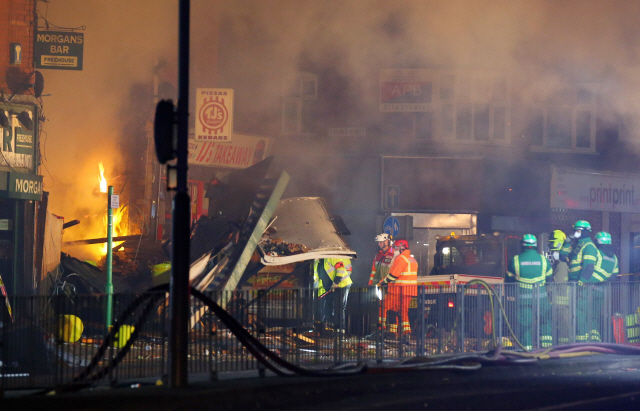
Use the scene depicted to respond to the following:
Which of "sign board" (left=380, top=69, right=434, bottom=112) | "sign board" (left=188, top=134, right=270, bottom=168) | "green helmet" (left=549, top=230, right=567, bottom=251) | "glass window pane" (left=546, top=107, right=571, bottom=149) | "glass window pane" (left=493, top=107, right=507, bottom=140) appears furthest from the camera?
"sign board" (left=188, top=134, right=270, bottom=168)

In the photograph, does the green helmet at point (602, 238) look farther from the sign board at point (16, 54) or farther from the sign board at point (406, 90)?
the sign board at point (16, 54)

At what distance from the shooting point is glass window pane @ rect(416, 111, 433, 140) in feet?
55.7

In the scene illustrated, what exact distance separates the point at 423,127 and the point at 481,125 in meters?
1.38

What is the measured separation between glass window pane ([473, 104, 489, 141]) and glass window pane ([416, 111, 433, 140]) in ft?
3.48

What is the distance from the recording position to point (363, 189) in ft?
56.1

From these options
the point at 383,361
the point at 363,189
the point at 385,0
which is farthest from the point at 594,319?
the point at 363,189

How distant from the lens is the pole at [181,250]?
5.20 metres

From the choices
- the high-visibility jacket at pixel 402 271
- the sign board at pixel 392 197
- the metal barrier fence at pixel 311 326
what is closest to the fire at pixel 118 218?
the sign board at pixel 392 197

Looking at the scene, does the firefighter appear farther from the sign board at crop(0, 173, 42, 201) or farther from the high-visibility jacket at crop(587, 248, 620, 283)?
the sign board at crop(0, 173, 42, 201)

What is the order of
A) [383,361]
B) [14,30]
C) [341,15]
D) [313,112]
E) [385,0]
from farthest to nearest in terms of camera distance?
[313,112], [14,30], [341,15], [385,0], [383,361]

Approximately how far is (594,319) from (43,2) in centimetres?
1134

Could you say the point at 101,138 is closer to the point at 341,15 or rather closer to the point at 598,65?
the point at 341,15

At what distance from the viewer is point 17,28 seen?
43.2 feet

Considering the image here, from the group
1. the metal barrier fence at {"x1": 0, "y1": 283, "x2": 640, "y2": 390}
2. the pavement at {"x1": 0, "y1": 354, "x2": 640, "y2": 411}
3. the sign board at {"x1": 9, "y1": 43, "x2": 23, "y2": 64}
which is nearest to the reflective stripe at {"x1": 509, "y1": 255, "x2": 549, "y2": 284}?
the metal barrier fence at {"x1": 0, "y1": 283, "x2": 640, "y2": 390}
